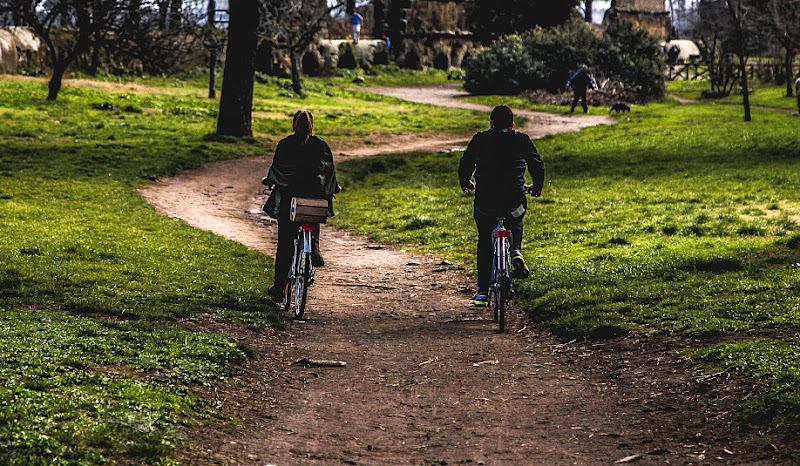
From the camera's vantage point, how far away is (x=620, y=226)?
1484cm

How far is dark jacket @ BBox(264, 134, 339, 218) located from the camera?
30.6 feet

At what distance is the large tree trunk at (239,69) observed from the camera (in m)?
25.5

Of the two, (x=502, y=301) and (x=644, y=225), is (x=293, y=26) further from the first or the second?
(x=502, y=301)

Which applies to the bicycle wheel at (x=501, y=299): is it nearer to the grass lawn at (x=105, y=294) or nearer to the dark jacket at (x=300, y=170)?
the dark jacket at (x=300, y=170)

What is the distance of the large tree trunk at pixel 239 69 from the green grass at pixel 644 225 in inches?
184

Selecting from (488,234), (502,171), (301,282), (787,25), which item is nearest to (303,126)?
(301,282)

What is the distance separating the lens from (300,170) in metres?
9.36

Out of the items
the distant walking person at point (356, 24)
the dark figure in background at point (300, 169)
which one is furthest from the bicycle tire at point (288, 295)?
the distant walking person at point (356, 24)

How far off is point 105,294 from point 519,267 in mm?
4230

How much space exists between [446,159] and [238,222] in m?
9.90

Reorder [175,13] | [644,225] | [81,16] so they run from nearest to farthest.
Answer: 1. [644,225]
2. [81,16]
3. [175,13]

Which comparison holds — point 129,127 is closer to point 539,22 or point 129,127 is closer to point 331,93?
point 331,93

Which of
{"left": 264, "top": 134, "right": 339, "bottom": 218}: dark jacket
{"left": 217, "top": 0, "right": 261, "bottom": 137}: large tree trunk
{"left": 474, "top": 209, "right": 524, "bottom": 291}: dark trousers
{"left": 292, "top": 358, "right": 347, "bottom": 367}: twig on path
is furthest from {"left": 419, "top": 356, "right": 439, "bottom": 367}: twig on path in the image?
{"left": 217, "top": 0, "right": 261, "bottom": 137}: large tree trunk

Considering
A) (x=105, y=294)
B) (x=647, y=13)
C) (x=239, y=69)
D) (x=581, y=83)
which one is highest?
(x=647, y=13)
